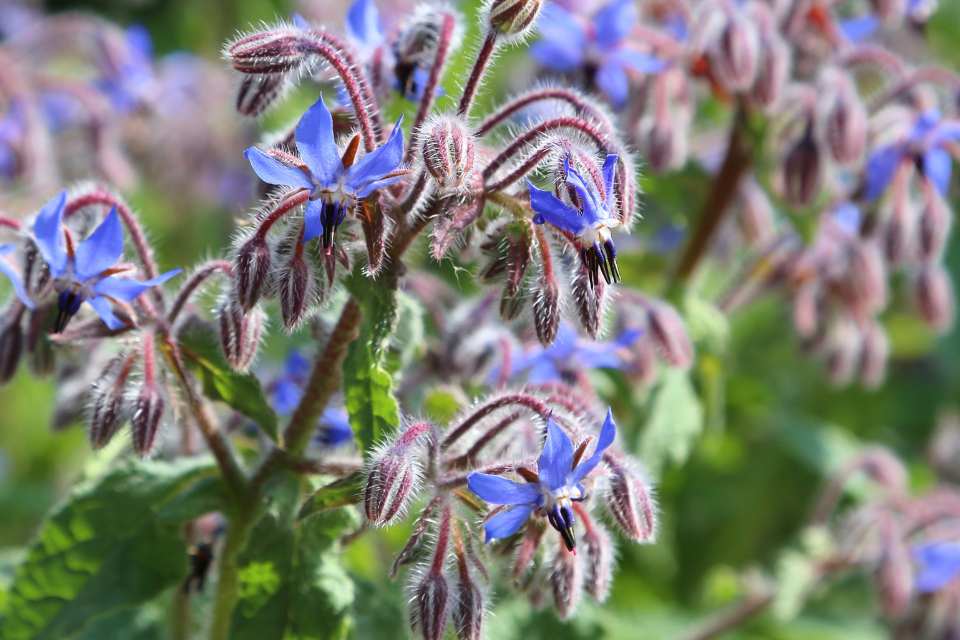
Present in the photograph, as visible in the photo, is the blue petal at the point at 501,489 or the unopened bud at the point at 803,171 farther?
the unopened bud at the point at 803,171

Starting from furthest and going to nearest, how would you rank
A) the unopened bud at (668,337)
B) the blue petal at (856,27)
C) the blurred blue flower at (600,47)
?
the blue petal at (856,27) < the blurred blue flower at (600,47) < the unopened bud at (668,337)

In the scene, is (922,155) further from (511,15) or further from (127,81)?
(127,81)

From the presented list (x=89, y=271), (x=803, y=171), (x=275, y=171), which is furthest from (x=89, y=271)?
(x=803, y=171)

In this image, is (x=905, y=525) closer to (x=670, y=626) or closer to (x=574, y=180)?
(x=670, y=626)

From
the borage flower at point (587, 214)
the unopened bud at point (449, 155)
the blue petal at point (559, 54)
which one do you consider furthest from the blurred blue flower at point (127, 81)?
the borage flower at point (587, 214)

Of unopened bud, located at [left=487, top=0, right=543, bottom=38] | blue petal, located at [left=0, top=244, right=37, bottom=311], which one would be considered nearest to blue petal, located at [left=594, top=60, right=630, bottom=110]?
unopened bud, located at [left=487, top=0, right=543, bottom=38]

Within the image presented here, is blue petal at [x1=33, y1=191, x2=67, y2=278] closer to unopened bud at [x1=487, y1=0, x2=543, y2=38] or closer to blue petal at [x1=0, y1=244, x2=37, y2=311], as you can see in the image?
blue petal at [x1=0, y1=244, x2=37, y2=311]

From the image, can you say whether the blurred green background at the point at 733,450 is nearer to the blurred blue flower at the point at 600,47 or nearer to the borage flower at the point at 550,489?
the blurred blue flower at the point at 600,47
